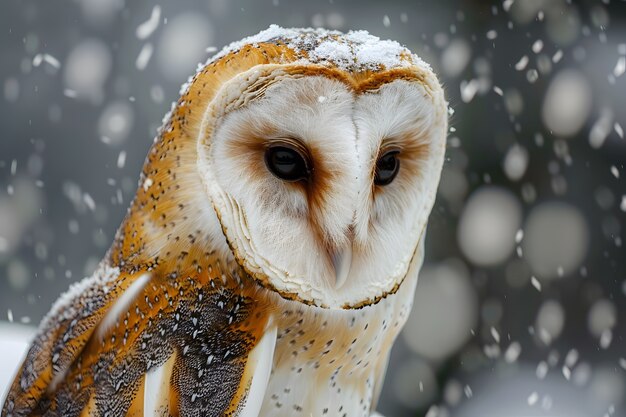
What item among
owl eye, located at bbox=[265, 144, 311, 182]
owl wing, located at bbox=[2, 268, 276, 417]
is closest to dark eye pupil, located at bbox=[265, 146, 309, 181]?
owl eye, located at bbox=[265, 144, 311, 182]

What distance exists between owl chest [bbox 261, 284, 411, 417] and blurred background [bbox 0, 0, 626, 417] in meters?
0.66

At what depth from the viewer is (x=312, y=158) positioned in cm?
66

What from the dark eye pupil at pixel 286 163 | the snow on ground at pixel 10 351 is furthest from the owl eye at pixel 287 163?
the snow on ground at pixel 10 351

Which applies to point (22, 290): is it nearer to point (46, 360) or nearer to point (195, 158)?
point (46, 360)

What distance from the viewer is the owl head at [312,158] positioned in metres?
0.65

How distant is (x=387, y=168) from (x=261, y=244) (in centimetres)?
16

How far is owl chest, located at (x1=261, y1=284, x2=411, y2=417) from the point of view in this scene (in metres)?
0.77

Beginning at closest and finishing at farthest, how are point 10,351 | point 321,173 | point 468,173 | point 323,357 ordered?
point 321,173 < point 323,357 < point 10,351 < point 468,173

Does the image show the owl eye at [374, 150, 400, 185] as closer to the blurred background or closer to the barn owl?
the barn owl

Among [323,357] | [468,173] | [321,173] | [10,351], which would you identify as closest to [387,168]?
[321,173]

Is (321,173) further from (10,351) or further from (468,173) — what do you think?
Result: (468,173)

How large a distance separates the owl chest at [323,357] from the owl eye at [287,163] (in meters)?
0.16

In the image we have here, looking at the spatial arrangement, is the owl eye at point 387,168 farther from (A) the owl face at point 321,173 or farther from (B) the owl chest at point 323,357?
(B) the owl chest at point 323,357

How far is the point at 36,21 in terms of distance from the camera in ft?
5.65
